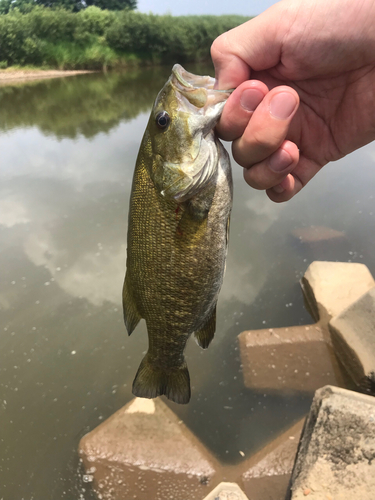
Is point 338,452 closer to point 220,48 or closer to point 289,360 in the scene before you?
point 289,360

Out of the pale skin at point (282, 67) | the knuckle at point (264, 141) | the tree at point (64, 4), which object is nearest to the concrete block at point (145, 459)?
the pale skin at point (282, 67)

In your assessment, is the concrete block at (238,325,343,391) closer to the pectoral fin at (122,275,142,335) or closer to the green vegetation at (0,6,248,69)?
the pectoral fin at (122,275,142,335)

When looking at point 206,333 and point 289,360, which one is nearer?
point 206,333

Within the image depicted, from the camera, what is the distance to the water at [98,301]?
3473 mm

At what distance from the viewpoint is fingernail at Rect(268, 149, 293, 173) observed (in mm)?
1639

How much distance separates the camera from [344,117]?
201cm

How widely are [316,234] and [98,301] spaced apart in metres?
4.07

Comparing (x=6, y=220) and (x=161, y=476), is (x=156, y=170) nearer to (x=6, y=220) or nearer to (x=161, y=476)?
(x=161, y=476)

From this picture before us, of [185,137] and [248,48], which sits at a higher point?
[248,48]

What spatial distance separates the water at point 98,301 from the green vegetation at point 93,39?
21.6 meters

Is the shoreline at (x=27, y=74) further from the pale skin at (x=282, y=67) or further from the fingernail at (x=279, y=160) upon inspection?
the fingernail at (x=279, y=160)

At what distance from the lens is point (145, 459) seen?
2902 mm

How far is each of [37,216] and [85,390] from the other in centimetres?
441

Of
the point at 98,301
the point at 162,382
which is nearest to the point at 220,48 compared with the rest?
the point at 162,382
